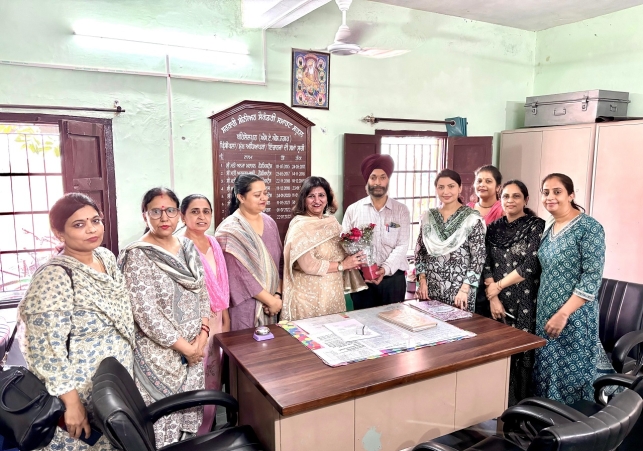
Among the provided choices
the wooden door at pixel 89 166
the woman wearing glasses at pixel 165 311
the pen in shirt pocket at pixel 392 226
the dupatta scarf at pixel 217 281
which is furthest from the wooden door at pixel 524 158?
the wooden door at pixel 89 166

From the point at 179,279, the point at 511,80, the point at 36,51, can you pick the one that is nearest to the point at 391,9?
the point at 511,80

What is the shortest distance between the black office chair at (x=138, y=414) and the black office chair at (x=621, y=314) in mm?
2192

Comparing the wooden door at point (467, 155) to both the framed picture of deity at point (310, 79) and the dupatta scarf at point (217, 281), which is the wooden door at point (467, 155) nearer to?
the framed picture of deity at point (310, 79)

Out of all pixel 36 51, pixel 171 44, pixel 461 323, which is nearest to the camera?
pixel 461 323

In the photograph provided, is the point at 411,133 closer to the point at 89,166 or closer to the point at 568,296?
the point at 568,296

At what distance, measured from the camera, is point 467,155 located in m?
4.64

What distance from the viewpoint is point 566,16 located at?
455 centimetres

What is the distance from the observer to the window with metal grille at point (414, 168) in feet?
14.8

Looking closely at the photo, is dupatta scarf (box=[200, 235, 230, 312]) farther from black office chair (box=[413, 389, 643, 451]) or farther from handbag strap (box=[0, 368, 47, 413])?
black office chair (box=[413, 389, 643, 451])

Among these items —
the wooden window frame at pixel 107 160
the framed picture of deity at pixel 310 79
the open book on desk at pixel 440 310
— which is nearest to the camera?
the open book on desk at pixel 440 310

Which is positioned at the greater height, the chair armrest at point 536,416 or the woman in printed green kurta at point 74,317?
the woman in printed green kurta at point 74,317

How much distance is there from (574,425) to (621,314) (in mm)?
1966

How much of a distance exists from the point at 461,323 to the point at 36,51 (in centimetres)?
320

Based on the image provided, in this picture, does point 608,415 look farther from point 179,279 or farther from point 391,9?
point 391,9
